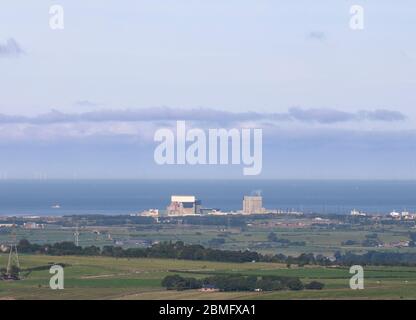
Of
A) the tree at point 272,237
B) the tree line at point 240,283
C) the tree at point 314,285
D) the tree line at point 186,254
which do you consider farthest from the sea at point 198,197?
the tree at point 314,285

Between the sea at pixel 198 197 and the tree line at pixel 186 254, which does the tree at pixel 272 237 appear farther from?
→ the sea at pixel 198 197

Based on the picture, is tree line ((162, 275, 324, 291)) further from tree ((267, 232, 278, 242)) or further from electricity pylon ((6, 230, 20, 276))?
tree ((267, 232, 278, 242))

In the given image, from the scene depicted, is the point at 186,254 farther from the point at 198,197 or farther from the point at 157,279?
the point at 198,197

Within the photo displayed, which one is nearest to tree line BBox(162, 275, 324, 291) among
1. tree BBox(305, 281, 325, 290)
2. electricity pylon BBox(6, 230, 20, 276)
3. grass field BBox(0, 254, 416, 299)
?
tree BBox(305, 281, 325, 290)

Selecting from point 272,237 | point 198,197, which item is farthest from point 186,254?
point 198,197
